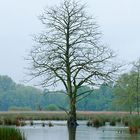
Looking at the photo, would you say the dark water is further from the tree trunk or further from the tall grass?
the tall grass

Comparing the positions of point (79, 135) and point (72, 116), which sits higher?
point (72, 116)

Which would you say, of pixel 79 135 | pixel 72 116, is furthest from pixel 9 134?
pixel 72 116

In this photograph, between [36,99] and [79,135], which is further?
[36,99]

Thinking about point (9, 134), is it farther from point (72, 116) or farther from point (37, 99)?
point (37, 99)

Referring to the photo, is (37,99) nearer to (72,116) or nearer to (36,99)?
(36,99)

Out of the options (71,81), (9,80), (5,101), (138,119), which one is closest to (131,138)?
(138,119)

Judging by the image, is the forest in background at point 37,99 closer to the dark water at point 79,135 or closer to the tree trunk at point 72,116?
the tree trunk at point 72,116

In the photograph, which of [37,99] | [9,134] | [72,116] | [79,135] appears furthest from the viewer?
[37,99]

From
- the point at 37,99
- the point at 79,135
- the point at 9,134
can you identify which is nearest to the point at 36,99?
the point at 37,99

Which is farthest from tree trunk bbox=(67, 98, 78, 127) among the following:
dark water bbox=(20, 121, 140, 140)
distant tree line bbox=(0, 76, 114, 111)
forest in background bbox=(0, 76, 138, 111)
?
distant tree line bbox=(0, 76, 114, 111)

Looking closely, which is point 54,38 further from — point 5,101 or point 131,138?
point 5,101

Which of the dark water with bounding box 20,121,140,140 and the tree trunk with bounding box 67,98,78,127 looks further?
the tree trunk with bounding box 67,98,78,127

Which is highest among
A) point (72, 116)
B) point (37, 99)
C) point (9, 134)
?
point (37, 99)

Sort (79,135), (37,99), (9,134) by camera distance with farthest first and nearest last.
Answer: (37,99) → (79,135) → (9,134)
